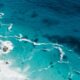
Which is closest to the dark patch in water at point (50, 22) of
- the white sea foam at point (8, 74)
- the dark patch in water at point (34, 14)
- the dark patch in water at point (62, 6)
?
the dark patch in water at point (34, 14)

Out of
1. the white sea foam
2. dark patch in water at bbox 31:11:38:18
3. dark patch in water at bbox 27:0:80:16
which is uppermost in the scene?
dark patch in water at bbox 27:0:80:16

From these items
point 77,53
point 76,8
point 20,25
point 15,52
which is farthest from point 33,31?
point 76,8

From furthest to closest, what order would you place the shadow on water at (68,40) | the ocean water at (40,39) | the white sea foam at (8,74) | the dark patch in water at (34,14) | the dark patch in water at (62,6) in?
the dark patch in water at (62,6), the dark patch in water at (34,14), the shadow on water at (68,40), the ocean water at (40,39), the white sea foam at (8,74)

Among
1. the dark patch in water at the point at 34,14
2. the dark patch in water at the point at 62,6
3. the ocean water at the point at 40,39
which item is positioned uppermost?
the dark patch in water at the point at 62,6

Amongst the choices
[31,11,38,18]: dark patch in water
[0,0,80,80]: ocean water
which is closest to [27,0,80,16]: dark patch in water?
[0,0,80,80]: ocean water

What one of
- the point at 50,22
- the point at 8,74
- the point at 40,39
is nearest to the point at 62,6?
the point at 50,22

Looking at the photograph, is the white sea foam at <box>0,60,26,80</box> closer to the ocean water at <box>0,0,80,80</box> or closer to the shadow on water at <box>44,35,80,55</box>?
the ocean water at <box>0,0,80,80</box>

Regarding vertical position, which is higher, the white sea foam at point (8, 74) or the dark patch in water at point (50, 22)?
the dark patch in water at point (50, 22)

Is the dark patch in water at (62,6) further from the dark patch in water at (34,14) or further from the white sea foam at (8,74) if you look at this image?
the white sea foam at (8,74)
